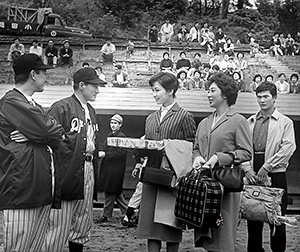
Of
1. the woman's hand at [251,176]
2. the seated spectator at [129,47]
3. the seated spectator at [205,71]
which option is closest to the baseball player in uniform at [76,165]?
the woman's hand at [251,176]

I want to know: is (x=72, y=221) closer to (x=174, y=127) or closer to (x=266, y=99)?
(x=174, y=127)

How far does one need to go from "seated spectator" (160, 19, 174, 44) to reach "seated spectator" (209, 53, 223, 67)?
0.77 metres

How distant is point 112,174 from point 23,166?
270 cm

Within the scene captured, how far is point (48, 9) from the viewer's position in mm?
7531

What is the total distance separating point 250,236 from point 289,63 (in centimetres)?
448

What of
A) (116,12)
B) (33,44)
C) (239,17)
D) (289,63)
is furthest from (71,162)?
(239,17)

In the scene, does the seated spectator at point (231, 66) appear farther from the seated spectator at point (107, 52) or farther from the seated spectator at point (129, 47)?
the seated spectator at point (107, 52)

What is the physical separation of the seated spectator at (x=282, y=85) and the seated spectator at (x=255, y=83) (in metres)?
0.26

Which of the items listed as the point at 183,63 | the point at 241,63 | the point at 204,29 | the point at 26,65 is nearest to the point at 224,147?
the point at 26,65

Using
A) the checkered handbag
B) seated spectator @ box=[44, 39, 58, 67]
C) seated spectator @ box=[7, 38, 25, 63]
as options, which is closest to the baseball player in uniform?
the checkered handbag

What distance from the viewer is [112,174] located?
17.9 feet

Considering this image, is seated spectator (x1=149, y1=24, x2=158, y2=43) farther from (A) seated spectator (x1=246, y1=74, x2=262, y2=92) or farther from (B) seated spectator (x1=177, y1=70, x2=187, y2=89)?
(A) seated spectator (x1=246, y1=74, x2=262, y2=92)

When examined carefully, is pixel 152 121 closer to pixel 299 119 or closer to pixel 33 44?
pixel 299 119

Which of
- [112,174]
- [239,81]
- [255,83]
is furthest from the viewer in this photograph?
[239,81]
